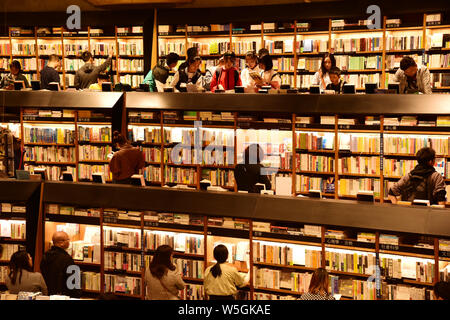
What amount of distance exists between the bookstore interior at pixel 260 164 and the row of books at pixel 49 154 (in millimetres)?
18

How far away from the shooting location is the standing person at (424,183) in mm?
6125

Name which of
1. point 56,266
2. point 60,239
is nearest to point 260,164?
point 60,239

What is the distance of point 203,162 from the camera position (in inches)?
343

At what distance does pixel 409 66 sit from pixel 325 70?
4.82 feet

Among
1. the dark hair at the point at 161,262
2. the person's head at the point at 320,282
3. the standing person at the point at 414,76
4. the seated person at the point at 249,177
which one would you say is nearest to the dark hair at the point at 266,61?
the seated person at the point at 249,177

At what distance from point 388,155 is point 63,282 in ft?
14.0

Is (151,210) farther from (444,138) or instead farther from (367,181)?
(444,138)

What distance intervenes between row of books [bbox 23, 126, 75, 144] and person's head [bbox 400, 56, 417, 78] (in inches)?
196

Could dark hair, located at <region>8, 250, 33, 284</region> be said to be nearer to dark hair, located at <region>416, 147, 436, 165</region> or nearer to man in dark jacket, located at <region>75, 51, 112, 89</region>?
dark hair, located at <region>416, 147, 436, 165</region>

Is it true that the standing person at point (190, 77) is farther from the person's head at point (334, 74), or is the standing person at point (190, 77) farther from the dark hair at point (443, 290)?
the dark hair at point (443, 290)

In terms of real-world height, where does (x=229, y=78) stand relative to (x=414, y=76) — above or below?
above

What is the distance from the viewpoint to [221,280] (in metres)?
5.62

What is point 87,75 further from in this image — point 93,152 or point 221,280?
point 221,280

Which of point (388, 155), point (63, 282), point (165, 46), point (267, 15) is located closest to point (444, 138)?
point (388, 155)
